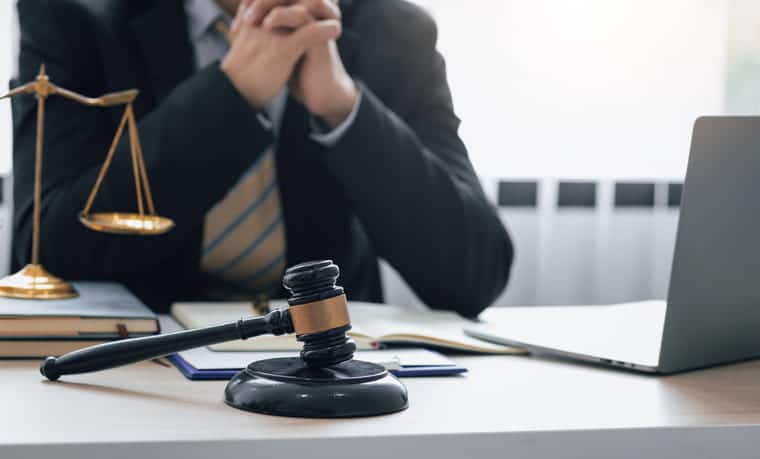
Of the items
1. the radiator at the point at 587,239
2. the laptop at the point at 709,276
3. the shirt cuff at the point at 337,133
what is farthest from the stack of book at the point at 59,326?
the radiator at the point at 587,239

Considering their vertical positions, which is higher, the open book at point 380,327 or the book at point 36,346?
the book at point 36,346

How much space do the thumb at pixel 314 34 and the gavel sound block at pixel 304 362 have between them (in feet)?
1.84

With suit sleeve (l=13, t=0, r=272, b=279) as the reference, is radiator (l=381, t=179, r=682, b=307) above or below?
below

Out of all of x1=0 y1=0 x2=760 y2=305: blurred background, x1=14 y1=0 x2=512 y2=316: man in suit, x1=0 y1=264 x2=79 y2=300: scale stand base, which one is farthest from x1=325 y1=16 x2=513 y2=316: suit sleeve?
x1=0 y1=0 x2=760 y2=305: blurred background

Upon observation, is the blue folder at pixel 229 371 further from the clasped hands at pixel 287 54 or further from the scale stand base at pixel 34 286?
the clasped hands at pixel 287 54

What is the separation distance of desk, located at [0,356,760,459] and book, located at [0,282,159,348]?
0.08ft

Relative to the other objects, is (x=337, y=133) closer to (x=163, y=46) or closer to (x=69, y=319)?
(x=163, y=46)

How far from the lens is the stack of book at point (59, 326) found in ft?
2.21

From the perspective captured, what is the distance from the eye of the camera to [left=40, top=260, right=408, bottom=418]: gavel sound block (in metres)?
0.52

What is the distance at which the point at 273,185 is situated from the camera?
50.7 inches

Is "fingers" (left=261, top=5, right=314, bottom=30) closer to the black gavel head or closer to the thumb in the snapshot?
the thumb

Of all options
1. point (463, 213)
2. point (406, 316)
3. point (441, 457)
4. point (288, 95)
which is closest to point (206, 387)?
point (441, 457)

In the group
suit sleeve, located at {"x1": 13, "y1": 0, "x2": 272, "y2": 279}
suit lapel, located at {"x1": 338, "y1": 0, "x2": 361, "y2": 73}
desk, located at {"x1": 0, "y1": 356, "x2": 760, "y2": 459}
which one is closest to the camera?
desk, located at {"x1": 0, "y1": 356, "x2": 760, "y2": 459}

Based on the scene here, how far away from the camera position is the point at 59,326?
68 cm
